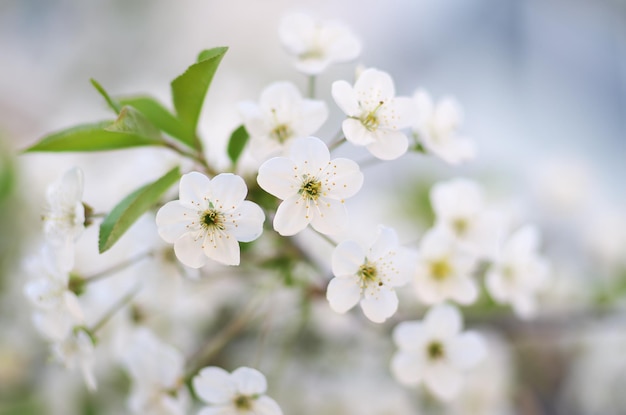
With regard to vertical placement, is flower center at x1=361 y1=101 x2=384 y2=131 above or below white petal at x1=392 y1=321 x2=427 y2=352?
above

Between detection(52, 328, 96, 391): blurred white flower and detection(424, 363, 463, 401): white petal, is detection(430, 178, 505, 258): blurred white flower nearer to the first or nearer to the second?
detection(424, 363, 463, 401): white petal

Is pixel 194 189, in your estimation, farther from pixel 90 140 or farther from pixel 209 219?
A: pixel 90 140

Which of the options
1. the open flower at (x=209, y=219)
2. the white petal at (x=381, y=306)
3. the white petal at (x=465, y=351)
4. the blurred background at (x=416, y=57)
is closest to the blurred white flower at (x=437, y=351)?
the white petal at (x=465, y=351)

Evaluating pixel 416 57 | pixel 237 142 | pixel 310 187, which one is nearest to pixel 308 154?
pixel 310 187

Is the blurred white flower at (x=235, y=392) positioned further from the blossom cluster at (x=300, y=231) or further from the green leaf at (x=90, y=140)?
the green leaf at (x=90, y=140)

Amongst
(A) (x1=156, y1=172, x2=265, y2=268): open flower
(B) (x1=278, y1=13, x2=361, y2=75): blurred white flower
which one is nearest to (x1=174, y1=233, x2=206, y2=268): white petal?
(A) (x1=156, y1=172, x2=265, y2=268): open flower

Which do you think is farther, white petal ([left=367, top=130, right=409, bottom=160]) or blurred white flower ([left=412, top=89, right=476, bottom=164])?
blurred white flower ([left=412, top=89, right=476, bottom=164])
